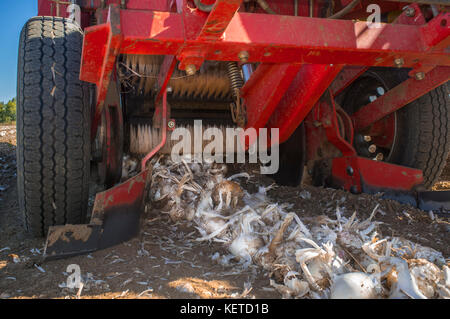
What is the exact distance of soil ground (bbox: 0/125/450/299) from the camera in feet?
4.72

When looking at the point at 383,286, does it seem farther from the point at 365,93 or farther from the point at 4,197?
the point at 4,197

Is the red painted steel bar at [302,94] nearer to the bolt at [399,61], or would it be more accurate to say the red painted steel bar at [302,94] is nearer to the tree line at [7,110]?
the bolt at [399,61]

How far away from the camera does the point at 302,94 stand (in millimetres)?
2449

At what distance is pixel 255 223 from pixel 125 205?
0.69m

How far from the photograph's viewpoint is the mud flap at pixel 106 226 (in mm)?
1744

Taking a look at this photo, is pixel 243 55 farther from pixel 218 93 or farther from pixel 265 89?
pixel 218 93

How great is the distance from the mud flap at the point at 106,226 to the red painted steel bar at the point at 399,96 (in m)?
1.75

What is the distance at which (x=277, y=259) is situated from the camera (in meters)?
1.62

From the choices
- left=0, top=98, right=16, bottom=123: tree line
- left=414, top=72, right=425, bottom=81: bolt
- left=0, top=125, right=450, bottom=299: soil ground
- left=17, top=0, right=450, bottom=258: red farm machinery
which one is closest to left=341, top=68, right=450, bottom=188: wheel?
left=17, top=0, right=450, bottom=258: red farm machinery

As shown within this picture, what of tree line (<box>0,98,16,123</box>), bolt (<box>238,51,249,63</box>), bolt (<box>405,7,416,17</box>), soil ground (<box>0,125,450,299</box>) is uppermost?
tree line (<box>0,98,16,123</box>)

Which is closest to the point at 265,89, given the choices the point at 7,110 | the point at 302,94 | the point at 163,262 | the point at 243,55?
the point at 302,94

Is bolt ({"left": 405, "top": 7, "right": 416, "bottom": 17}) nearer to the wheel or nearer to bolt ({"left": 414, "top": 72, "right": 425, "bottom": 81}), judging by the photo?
bolt ({"left": 414, "top": 72, "right": 425, "bottom": 81})

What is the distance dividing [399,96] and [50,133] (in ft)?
7.28

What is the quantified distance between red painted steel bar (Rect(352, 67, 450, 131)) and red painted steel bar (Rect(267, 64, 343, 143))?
638mm
